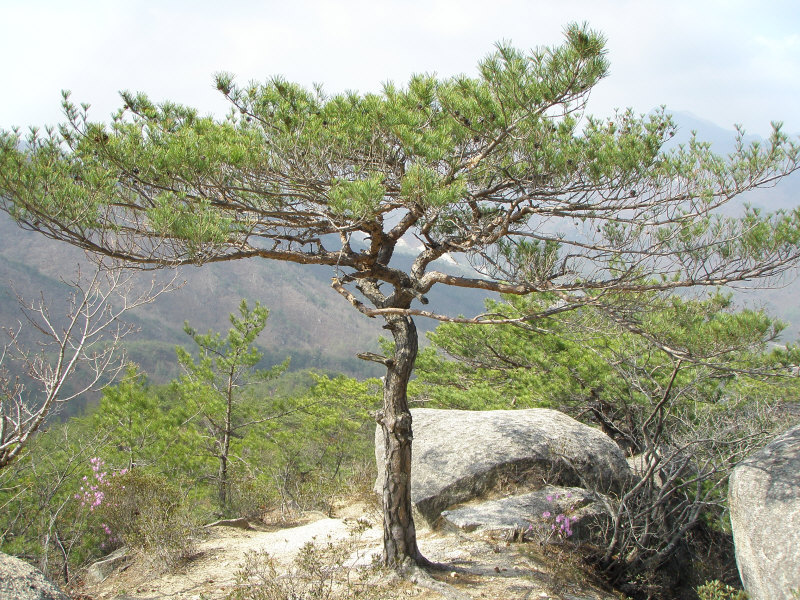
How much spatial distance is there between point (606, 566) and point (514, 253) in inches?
122

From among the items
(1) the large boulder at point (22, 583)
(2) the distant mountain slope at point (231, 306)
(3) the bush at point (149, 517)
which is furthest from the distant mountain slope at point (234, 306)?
(1) the large boulder at point (22, 583)

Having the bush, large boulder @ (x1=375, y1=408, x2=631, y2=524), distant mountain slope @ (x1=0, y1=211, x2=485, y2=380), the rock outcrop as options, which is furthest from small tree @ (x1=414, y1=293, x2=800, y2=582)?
distant mountain slope @ (x1=0, y1=211, x2=485, y2=380)

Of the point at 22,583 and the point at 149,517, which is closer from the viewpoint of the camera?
the point at 22,583

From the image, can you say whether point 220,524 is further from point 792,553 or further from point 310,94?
point 792,553

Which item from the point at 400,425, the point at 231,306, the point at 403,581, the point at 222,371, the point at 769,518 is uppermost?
the point at 231,306

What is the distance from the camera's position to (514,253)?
14.5 ft

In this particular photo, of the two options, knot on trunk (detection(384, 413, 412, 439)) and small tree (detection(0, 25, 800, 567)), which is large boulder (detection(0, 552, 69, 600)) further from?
knot on trunk (detection(384, 413, 412, 439))

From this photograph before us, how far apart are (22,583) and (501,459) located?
4599mm

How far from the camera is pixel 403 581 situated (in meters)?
4.29

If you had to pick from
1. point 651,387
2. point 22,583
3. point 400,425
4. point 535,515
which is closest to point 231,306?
point 651,387

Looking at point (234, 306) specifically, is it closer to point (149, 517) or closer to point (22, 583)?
point (149, 517)

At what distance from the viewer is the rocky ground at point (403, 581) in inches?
169

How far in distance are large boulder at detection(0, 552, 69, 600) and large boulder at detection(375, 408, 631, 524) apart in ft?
12.4

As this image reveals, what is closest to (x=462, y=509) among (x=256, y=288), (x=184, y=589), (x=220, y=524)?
(x=184, y=589)
